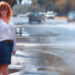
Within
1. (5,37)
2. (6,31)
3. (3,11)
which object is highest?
(3,11)

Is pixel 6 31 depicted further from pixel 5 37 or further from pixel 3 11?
pixel 3 11

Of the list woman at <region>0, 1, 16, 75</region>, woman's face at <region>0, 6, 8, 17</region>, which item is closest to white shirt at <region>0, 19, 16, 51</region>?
woman at <region>0, 1, 16, 75</region>

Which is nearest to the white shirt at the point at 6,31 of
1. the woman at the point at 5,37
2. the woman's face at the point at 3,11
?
the woman at the point at 5,37

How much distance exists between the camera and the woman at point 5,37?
6.97 m

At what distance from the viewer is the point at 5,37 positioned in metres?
7.03

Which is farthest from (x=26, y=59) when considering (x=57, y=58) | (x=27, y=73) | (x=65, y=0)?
(x=65, y=0)

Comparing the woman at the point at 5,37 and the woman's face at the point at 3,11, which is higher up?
the woman's face at the point at 3,11

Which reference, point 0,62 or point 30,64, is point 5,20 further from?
point 30,64

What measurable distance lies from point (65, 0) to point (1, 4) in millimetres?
19903

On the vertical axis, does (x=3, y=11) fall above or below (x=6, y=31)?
above

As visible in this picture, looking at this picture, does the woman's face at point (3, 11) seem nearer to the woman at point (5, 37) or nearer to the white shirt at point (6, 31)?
the woman at point (5, 37)

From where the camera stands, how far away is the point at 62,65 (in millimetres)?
11820

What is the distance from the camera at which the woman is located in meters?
6.97

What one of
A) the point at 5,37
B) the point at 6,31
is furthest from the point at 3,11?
the point at 5,37
